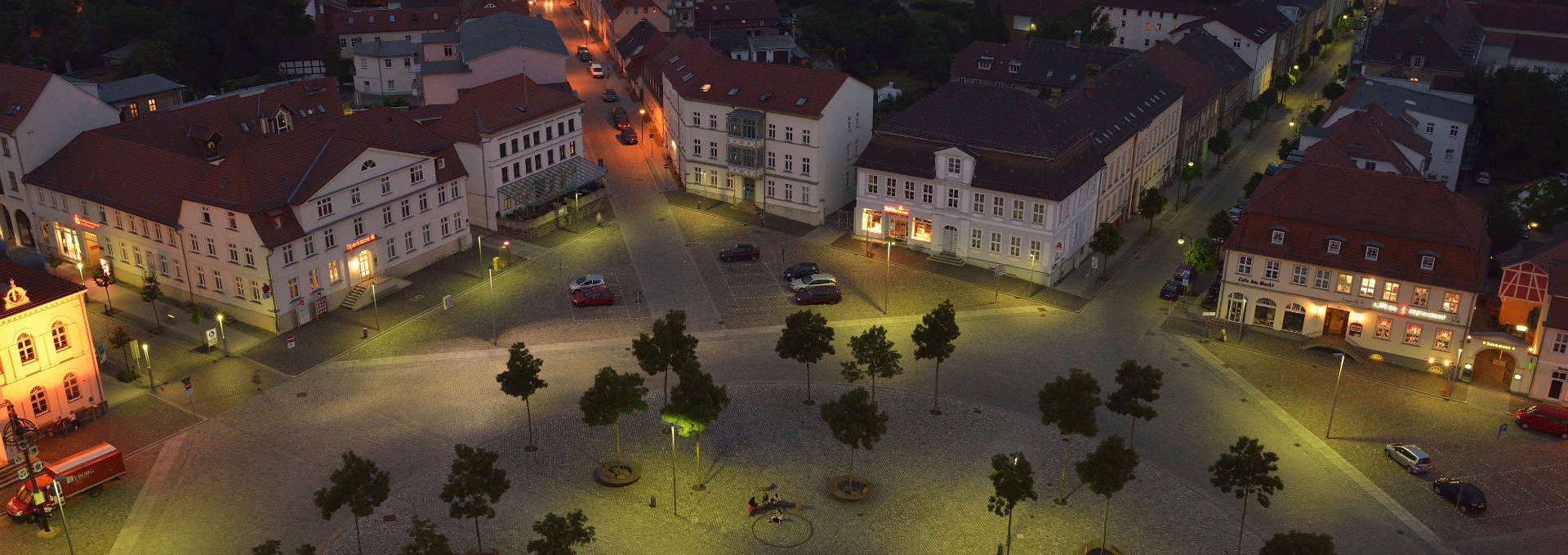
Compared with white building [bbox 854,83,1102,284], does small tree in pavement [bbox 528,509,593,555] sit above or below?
below

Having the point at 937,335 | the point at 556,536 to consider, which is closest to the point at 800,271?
the point at 937,335

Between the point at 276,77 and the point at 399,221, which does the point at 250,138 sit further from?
the point at 276,77

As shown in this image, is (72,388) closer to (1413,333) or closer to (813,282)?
(813,282)

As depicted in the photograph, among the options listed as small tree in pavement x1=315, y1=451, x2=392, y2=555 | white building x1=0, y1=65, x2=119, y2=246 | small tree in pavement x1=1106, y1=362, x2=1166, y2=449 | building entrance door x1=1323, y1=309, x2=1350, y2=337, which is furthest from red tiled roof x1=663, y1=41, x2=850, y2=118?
small tree in pavement x1=315, y1=451, x2=392, y2=555

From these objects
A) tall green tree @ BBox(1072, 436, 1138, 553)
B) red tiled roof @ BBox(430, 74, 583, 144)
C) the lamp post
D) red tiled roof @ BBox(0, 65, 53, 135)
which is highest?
red tiled roof @ BBox(0, 65, 53, 135)

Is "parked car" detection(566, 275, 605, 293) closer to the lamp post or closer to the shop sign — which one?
the shop sign

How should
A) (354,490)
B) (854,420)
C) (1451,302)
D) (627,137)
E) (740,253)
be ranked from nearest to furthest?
(354,490)
(854,420)
(1451,302)
(740,253)
(627,137)

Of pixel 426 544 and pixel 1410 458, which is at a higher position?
pixel 426 544
